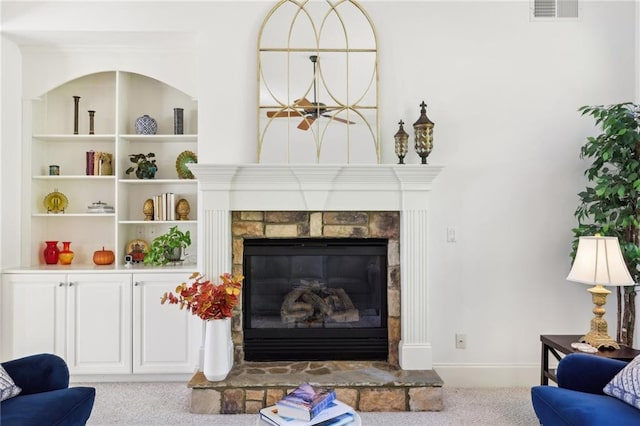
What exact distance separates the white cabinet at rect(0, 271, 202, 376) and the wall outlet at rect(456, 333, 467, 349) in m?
1.89

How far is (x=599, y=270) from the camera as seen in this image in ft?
8.07

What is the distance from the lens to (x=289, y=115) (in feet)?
10.4

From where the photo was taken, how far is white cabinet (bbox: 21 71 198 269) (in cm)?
364

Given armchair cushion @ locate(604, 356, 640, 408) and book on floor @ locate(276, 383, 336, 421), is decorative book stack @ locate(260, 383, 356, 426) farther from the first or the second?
armchair cushion @ locate(604, 356, 640, 408)

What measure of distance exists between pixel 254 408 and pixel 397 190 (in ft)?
5.51

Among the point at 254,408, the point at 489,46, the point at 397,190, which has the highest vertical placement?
the point at 489,46

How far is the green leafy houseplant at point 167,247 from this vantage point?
3.37 metres

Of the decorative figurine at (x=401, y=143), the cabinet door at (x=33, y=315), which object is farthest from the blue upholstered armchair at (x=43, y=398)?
the decorative figurine at (x=401, y=143)

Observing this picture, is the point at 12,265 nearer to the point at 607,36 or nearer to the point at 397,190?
the point at 397,190

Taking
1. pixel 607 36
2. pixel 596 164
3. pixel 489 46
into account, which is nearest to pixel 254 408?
pixel 596 164

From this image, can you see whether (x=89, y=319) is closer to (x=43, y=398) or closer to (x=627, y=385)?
(x=43, y=398)

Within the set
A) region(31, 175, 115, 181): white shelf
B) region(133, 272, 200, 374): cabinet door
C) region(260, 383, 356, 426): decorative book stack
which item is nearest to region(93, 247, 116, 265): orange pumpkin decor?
region(133, 272, 200, 374): cabinet door

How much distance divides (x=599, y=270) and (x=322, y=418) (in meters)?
1.79

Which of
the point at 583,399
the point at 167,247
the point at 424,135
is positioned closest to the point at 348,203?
the point at 424,135
